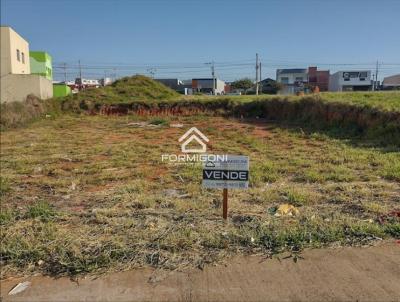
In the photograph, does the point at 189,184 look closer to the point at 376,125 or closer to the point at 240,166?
the point at 240,166

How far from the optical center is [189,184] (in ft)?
18.0

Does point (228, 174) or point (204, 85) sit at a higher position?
point (204, 85)

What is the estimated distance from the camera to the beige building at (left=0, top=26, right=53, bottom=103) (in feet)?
61.9

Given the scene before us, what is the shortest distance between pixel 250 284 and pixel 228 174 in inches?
48.6

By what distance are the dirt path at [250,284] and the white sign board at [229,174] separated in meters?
0.85

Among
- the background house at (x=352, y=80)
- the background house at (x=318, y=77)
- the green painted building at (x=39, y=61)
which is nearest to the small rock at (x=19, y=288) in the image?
the green painted building at (x=39, y=61)

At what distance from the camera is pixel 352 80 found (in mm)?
54125

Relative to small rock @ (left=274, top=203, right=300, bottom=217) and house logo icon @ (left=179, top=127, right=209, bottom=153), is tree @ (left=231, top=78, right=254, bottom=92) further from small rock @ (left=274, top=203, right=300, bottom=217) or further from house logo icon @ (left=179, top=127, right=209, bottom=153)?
small rock @ (left=274, top=203, right=300, bottom=217)

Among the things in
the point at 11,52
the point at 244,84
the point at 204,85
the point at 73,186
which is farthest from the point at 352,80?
the point at 73,186

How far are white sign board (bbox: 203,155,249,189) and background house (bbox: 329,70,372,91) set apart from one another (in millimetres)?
53052

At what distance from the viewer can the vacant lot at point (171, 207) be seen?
3.09 metres

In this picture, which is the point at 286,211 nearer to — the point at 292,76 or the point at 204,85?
the point at 204,85

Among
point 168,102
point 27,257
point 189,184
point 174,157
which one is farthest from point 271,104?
point 27,257

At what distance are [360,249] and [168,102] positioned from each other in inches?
691
